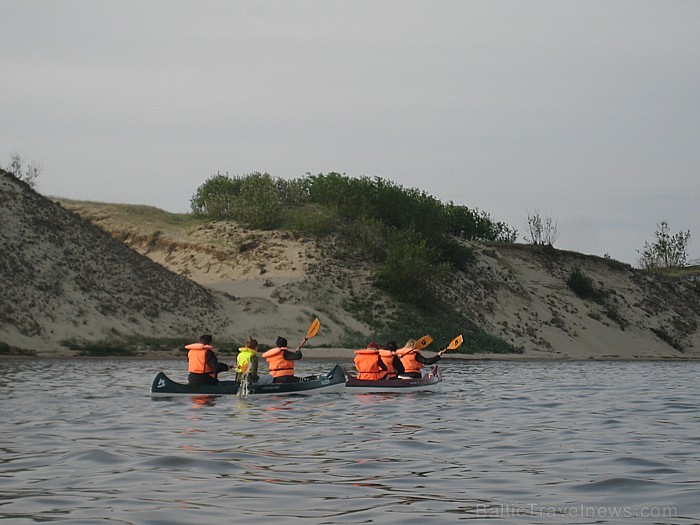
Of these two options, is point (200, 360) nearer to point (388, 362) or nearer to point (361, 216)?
point (388, 362)

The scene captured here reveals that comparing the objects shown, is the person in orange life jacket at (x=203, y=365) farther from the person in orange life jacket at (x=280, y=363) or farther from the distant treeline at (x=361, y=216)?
the distant treeline at (x=361, y=216)

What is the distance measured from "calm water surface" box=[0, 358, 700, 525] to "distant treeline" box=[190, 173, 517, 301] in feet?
124

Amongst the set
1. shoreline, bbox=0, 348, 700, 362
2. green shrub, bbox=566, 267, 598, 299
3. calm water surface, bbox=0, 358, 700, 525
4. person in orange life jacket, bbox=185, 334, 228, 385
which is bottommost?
calm water surface, bbox=0, 358, 700, 525

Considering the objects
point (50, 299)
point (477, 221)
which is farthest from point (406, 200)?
point (50, 299)

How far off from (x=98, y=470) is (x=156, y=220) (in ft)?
211

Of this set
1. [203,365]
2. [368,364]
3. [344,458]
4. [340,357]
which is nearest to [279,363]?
[203,365]

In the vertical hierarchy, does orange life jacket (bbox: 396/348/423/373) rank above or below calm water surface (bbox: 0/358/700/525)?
above

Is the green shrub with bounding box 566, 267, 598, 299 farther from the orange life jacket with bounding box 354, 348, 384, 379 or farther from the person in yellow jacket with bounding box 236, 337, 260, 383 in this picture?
the person in yellow jacket with bounding box 236, 337, 260, 383

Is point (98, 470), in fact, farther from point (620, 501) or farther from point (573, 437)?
point (573, 437)

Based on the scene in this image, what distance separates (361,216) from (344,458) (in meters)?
57.8

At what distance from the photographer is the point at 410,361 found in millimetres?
31500

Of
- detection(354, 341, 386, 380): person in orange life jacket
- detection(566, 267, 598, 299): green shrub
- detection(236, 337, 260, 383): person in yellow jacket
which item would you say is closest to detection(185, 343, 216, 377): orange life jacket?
detection(236, 337, 260, 383): person in yellow jacket

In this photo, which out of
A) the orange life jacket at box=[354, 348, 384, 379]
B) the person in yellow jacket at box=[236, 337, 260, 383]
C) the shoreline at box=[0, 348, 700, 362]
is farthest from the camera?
the shoreline at box=[0, 348, 700, 362]

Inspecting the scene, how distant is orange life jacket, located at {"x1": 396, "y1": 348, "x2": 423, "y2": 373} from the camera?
1234 inches
